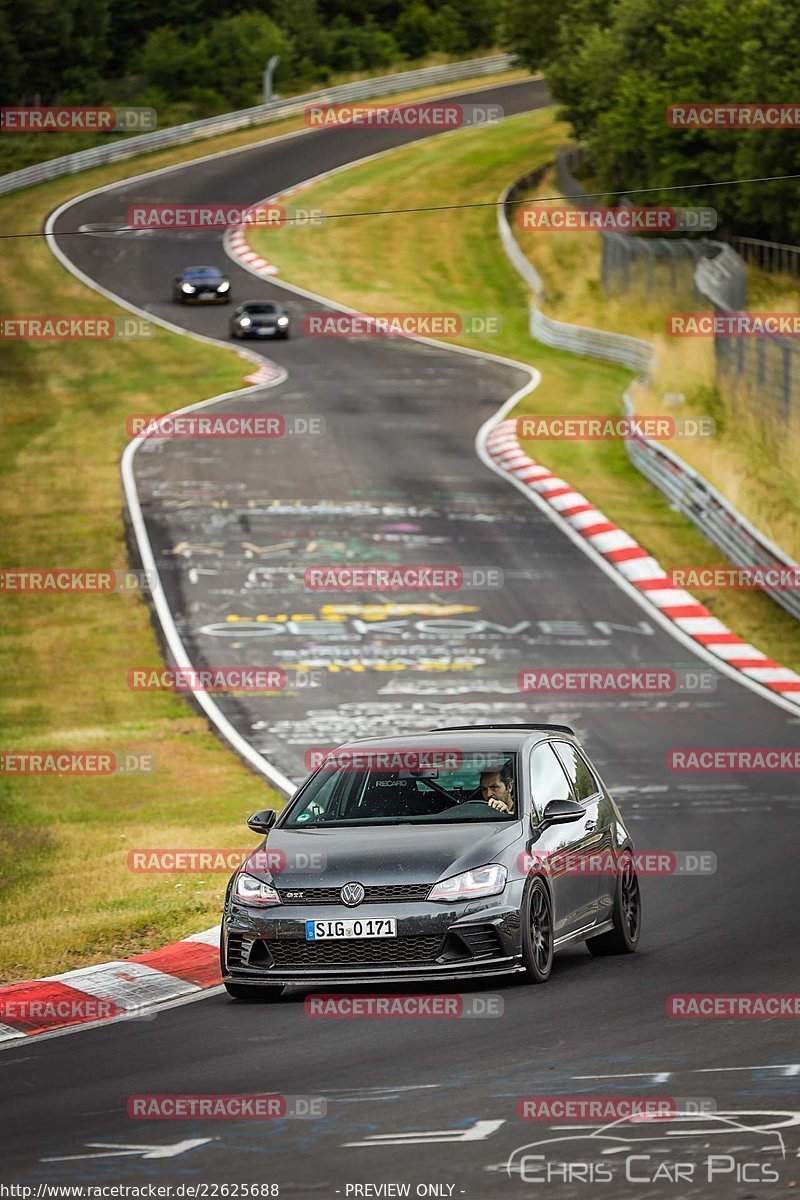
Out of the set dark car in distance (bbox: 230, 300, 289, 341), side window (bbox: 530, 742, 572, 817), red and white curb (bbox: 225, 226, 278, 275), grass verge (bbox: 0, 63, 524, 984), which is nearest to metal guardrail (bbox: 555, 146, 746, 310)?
dark car in distance (bbox: 230, 300, 289, 341)

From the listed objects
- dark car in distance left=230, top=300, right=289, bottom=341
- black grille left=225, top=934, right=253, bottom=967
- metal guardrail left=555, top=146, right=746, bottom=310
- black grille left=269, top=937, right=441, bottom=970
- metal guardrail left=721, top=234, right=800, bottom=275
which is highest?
black grille left=269, top=937, right=441, bottom=970

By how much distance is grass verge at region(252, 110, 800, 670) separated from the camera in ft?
105

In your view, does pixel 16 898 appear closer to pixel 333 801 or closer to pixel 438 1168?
pixel 333 801

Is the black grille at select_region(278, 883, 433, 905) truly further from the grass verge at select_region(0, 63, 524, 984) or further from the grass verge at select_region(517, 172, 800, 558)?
the grass verge at select_region(517, 172, 800, 558)

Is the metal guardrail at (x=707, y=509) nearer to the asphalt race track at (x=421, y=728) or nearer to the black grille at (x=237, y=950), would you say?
the asphalt race track at (x=421, y=728)

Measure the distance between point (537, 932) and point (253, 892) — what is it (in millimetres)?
1557

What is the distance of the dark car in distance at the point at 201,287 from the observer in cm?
5691

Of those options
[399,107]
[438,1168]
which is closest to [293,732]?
[438,1168]

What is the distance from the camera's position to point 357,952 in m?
10.7

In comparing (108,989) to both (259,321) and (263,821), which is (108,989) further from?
(259,321)

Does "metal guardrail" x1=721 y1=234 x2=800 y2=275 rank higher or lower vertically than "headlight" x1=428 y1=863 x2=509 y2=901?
lower

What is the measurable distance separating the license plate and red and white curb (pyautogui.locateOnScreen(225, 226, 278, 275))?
174 ft

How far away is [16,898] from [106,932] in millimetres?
→ 1836

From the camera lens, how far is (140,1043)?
392 inches
